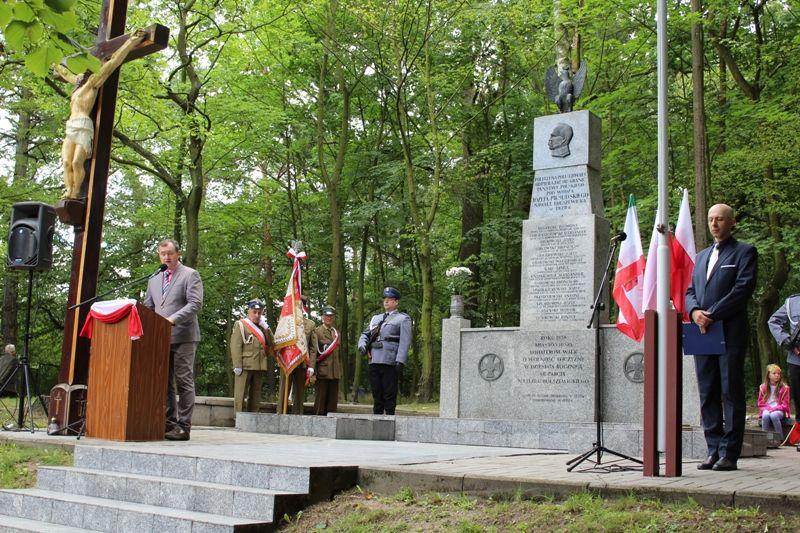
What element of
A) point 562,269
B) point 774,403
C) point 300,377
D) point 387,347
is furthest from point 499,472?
point 300,377

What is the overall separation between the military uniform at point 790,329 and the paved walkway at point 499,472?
5.21ft

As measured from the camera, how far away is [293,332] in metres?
13.4

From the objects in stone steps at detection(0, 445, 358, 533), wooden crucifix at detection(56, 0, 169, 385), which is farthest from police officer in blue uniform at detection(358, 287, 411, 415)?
stone steps at detection(0, 445, 358, 533)

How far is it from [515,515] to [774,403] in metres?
8.90

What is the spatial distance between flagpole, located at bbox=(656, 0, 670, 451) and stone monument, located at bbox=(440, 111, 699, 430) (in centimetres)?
385

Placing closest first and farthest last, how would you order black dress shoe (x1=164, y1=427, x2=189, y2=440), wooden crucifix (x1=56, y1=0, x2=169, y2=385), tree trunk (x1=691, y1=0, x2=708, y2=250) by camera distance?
1. black dress shoe (x1=164, y1=427, x2=189, y2=440)
2. wooden crucifix (x1=56, y1=0, x2=169, y2=385)
3. tree trunk (x1=691, y1=0, x2=708, y2=250)

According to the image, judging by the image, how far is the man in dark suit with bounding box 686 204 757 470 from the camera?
6445mm

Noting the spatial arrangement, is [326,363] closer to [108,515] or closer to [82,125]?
[82,125]

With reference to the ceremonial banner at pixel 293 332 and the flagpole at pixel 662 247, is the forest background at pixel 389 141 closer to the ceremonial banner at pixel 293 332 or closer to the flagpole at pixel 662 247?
the ceremonial banner at pixel 293 332

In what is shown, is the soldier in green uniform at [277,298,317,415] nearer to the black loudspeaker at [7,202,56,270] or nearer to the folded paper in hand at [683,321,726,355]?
the black loudspeaker at [7,202,56,270]

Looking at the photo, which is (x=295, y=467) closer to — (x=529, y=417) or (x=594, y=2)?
(x=529, y=417)

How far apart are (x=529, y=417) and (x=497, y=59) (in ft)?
53.2

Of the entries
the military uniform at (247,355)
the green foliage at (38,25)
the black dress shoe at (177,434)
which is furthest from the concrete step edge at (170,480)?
the military uniform at (247,355)

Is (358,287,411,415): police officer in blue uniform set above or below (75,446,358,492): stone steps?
above
